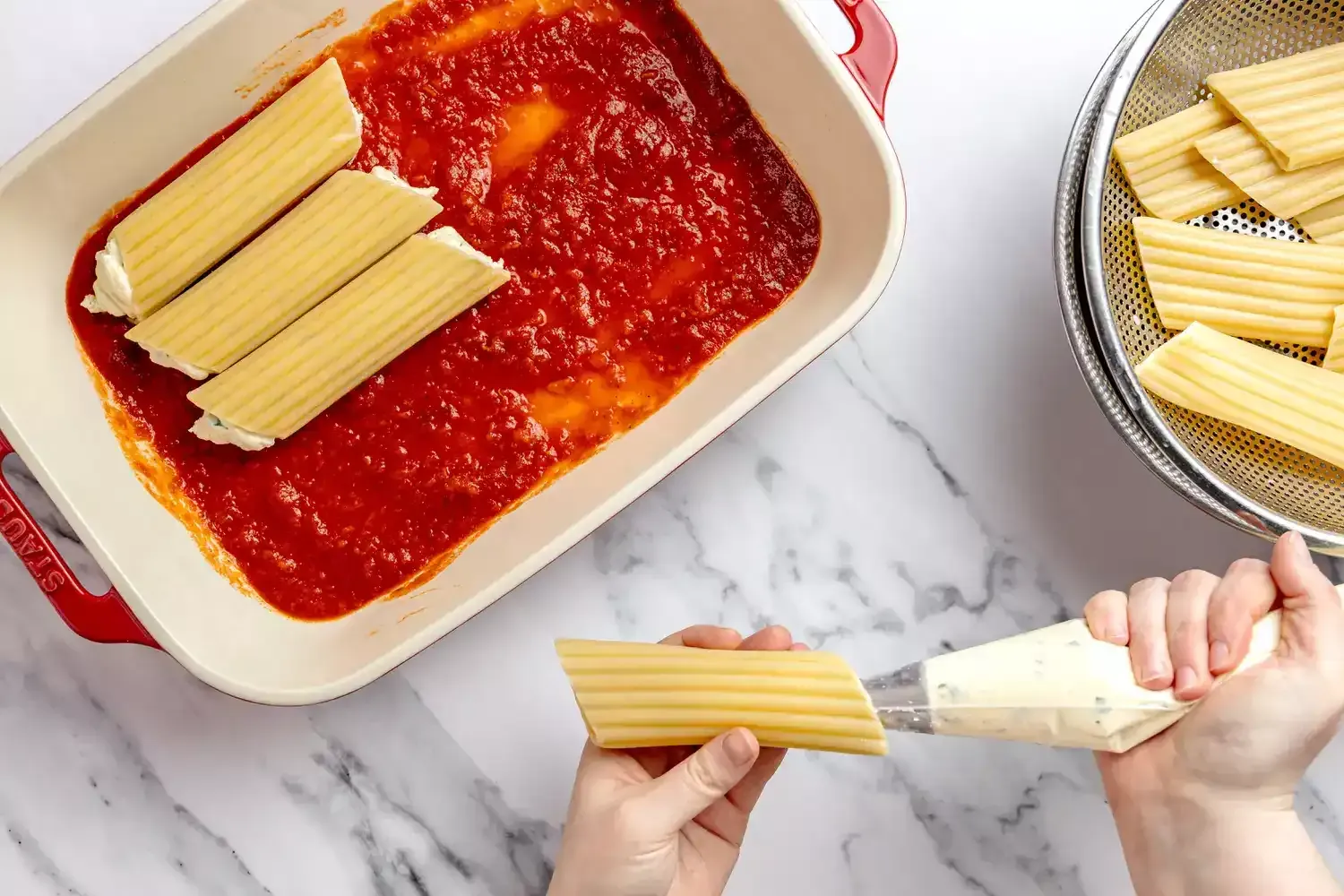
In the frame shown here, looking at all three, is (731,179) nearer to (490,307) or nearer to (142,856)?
(490,307)

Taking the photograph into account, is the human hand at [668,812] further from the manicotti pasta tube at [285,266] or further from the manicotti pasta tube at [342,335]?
the manicotti pasta tube at [285,266]

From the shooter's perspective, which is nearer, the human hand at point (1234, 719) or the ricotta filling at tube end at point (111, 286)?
the human hand at point (1234, 719)

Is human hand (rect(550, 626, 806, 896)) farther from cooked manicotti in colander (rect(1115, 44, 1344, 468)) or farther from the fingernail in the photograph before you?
cooked manicotti in colander (rect(1115, 44, 1344, 468))

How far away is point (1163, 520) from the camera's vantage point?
5.35ft

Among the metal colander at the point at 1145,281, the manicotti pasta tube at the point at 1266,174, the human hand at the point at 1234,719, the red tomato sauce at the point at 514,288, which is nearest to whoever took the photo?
the human hand at the point at 1234,719

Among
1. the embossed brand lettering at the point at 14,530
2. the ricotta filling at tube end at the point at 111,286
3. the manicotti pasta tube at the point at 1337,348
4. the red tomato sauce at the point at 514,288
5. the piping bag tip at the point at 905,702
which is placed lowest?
the manicotti pasta tube at the point at 1337,348

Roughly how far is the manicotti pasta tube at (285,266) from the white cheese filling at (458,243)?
29mm

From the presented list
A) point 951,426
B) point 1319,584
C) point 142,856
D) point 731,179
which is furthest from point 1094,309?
point 142,856

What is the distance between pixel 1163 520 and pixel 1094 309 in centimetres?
46

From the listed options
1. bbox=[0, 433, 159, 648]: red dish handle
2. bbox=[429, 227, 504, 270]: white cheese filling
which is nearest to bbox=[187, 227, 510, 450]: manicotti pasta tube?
bbox=[429, 227, 504, 270]: white cheese filling

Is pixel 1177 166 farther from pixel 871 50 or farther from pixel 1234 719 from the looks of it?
pixel 1234 719

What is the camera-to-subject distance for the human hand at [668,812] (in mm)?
1276

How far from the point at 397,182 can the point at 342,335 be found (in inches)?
9.6

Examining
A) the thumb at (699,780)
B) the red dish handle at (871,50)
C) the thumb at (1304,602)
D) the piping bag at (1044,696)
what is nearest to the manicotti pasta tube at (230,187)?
the red dish handle at (871,50)
